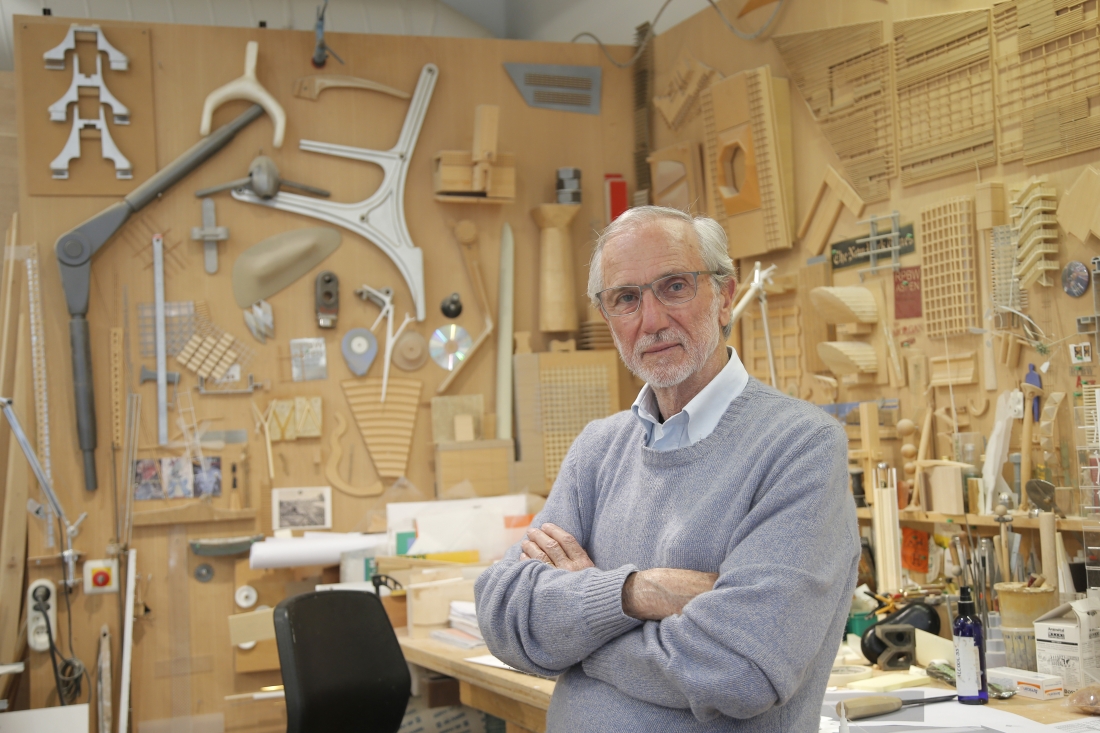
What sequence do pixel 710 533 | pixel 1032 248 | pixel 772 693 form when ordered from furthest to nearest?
pixel 1032 248 < pixel 710 533 < pixel 772 693

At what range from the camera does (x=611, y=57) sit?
16.1 feet

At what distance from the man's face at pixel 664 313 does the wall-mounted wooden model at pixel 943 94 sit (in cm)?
176

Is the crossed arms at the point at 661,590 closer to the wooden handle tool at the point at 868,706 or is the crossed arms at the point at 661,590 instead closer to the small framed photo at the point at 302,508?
the wooden handle tool at the point at 868,706

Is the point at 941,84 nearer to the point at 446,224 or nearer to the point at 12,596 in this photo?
the point at 446,224

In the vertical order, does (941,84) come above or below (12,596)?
above

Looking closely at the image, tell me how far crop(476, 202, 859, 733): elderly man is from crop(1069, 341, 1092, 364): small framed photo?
138 centimetres

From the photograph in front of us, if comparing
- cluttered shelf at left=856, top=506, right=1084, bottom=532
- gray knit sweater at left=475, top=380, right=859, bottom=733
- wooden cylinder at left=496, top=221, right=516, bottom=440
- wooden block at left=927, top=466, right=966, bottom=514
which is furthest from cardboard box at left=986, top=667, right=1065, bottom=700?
wooden cylinder at left=496, top=221, right=516, bottom=440

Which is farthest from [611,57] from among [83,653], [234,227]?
[83,653]

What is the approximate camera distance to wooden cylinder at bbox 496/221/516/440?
4637 mm

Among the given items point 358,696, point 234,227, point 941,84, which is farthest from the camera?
point 234,227

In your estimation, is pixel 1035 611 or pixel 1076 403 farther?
pixel 1076 403

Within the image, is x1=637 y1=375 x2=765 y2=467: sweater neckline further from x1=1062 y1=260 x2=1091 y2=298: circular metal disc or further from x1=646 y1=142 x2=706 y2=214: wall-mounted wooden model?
x1=646 y1=142 x2=706 y2=214: wall-mounted wooden model

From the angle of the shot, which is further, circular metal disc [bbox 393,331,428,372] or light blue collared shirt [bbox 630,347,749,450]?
circular metal disc [bbox 393,331,428,372]

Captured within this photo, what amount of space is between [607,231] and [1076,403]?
169 cm
